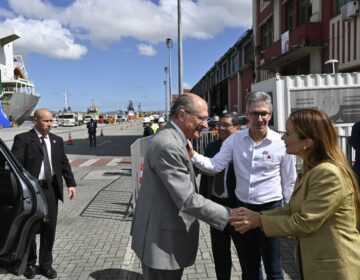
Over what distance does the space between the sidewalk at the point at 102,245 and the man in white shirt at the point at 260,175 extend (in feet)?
3.72

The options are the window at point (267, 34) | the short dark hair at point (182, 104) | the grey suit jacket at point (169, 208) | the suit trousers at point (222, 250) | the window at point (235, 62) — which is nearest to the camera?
the grey suit jacket at point (169, 208)

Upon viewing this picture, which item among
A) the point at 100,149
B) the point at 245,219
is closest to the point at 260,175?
the point at 245,219

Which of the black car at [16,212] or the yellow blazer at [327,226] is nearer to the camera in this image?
the yellow blazer at [327,226]

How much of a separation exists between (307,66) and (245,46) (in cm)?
1320

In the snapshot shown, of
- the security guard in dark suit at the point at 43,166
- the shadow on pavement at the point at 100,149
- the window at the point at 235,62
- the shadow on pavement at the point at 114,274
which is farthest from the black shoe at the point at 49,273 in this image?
the window at the point at 235,62

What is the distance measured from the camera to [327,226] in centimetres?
209

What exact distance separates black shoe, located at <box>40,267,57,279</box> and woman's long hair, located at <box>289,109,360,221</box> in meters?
3.32

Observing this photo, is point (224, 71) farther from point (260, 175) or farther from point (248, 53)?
point (260, 175)

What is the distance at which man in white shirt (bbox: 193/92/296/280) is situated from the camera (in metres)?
3.19

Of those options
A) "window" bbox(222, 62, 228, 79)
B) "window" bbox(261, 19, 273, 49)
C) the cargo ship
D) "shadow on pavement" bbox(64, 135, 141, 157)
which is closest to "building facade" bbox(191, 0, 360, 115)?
"window" bbox(261, 19, 273, 49)

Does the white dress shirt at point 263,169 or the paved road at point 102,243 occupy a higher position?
the white dress shirt at point 263,169

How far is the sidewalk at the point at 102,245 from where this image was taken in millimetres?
4480

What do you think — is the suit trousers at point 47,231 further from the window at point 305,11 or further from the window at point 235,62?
the window at point 235,62

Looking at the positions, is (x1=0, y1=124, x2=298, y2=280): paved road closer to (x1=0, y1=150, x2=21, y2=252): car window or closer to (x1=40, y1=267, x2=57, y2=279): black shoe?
(x1=40, y1=267, x2=57, y2=279): black shoe
